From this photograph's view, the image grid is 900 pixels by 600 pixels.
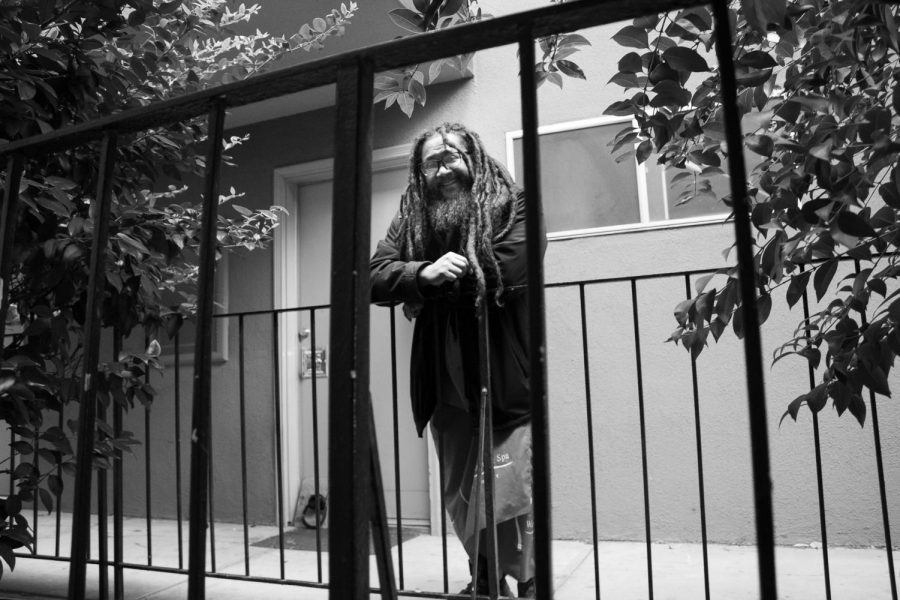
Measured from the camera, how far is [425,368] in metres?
2.64

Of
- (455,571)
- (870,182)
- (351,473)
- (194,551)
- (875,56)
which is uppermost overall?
(875,56)

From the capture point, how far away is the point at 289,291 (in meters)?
5.19

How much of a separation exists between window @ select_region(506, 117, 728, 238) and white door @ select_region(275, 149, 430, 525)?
3.65 ft

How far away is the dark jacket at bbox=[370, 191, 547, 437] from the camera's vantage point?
2.54 m

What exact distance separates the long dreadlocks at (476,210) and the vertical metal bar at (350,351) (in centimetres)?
153

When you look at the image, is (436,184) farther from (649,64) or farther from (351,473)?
(351,473)

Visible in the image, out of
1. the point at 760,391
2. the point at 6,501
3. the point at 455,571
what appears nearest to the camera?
the point at 760,391

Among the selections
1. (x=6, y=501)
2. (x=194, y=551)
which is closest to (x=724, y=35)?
(x=194, y=551)

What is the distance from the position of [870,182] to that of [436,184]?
5.58 feet

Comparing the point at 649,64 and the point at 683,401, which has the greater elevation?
the point at 649,64

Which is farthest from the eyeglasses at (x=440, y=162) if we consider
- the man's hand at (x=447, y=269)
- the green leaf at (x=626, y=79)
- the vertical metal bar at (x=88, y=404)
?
the vertical metal bar at (x=88, y=404)

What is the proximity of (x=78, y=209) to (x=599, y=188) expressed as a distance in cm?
292

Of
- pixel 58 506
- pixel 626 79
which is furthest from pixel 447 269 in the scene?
pixel 58 506

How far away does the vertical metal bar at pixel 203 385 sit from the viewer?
3.42ft
